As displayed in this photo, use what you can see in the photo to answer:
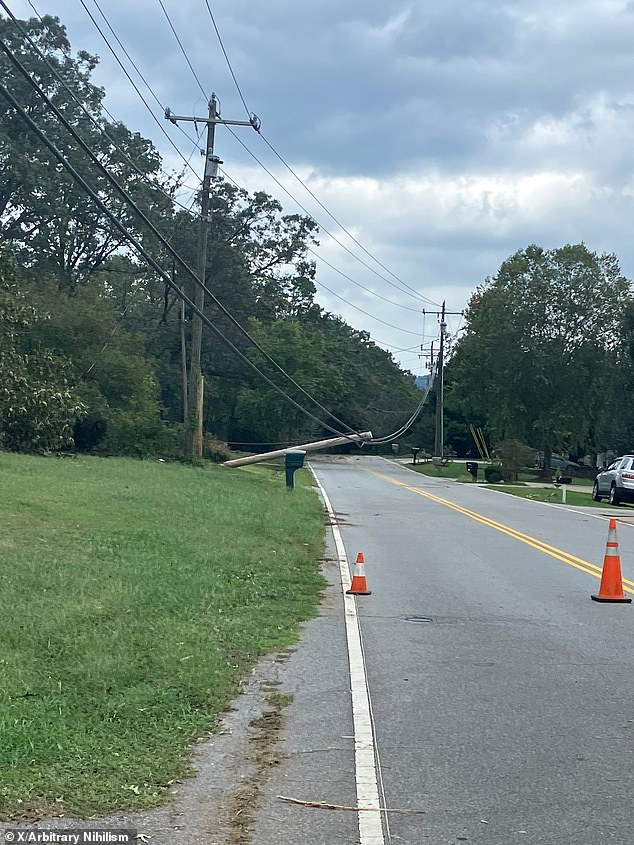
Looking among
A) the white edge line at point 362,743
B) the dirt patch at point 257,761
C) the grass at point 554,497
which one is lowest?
the dirt patch at point 257,761

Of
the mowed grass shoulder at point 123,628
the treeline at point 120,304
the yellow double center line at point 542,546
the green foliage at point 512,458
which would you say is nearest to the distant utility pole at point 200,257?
the treeline at point 120,304

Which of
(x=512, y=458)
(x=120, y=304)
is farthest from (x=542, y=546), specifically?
(x=120, y=304)

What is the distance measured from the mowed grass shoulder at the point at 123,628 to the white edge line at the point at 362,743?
2.25 feet

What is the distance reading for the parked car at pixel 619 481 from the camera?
36188 millimetres

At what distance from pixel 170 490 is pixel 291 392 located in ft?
143

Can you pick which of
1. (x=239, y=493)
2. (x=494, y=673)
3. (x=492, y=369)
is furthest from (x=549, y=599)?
(x=492, y=369)

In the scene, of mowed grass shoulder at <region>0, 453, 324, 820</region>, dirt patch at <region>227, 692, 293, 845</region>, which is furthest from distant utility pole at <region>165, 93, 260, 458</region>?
dirt patch at <region>227, 692, 293, 845</region>

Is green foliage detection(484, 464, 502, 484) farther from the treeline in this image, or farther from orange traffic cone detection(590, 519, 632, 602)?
orange traffic cone detection(590, 519, 632, 602)

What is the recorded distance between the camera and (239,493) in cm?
2798

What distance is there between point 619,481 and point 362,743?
3152 centimetres

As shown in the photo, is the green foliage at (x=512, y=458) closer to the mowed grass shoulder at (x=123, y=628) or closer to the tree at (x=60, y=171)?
the tree at (x=60, y=171)

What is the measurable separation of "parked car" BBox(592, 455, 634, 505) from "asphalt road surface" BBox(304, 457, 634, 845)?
737 inches

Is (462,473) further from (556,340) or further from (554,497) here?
(554,497)

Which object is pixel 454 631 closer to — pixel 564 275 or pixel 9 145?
pixel 9 145
